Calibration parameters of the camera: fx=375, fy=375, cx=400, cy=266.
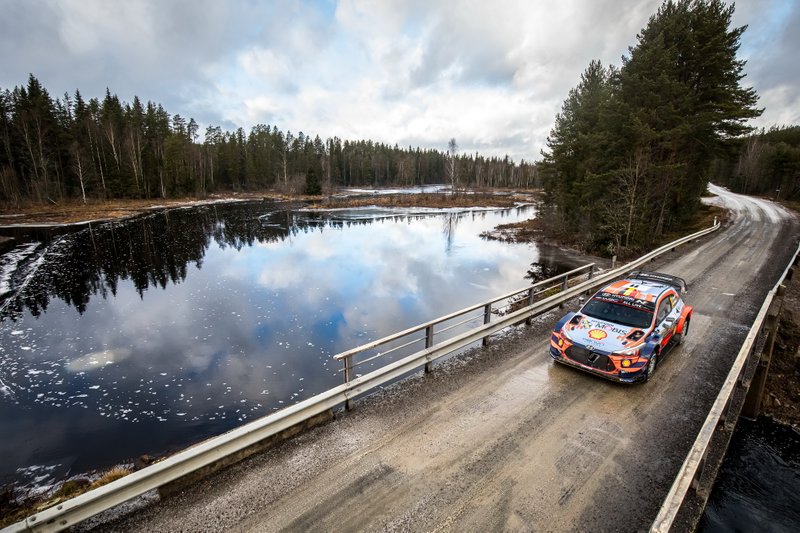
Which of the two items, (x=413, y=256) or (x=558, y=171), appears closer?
(x=413, y=256)

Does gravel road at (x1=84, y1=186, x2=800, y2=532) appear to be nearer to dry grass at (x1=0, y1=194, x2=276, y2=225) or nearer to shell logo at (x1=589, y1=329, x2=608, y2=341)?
shell logo at (x1=589, y1=329, x2=608, y2=341)

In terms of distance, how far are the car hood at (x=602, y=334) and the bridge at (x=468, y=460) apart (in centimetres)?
83

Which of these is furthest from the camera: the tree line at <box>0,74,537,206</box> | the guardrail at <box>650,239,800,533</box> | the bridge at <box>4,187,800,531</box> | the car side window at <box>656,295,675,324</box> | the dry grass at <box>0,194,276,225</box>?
the tree line at <box>0,74,537,206</box>

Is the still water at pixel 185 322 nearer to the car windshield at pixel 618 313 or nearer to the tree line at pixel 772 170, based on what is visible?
the car windshield at pixel 618 313

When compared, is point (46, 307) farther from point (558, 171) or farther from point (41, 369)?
point (558, 171)

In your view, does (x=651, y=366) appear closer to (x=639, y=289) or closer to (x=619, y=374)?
(x=619, y=374)

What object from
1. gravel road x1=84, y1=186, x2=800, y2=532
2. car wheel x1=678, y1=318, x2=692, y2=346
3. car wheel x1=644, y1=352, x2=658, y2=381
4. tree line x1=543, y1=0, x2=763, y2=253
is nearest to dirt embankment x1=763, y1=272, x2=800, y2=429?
gravel road x1=84, y1=186, x2=800, y2=532

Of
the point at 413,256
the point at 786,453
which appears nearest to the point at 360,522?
the point at 786,453

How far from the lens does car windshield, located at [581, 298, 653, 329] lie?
859 centimetres

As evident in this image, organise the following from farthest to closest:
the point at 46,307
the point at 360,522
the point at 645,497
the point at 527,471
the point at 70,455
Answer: the point at 46,307 → the point at 70,455 → the point at 527,471 → the point at 645,497 → the point at 360,522

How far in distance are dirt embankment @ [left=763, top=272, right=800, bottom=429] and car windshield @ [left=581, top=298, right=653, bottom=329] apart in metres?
4.67

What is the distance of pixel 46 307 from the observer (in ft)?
57.0

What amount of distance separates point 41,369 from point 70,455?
544 cm

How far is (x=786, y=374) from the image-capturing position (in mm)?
10859
